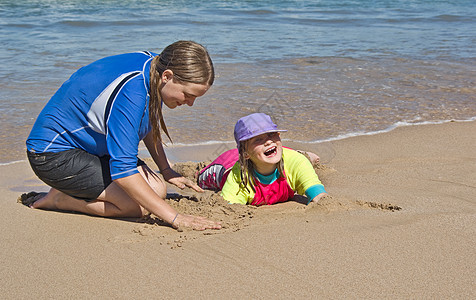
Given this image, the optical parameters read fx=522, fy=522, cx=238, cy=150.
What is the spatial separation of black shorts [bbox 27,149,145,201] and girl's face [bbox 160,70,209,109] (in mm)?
686

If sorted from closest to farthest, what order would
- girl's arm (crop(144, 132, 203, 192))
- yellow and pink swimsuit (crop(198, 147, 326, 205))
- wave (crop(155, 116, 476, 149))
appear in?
yellow and pink swimsuit (crop(198, 147, 326, 205)) < girl's arm (crop(144, 132, 203, 192)) < wave (crop(155, 116, 476, 149))

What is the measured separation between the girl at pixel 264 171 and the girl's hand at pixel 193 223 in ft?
1.58

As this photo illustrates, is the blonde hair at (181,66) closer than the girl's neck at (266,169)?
Yes

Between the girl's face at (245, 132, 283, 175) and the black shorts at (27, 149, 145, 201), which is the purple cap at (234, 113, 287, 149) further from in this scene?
the black shorts at (27, 149, 145, 201)

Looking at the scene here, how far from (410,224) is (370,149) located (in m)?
2.09

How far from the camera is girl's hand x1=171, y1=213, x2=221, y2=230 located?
2.97 m

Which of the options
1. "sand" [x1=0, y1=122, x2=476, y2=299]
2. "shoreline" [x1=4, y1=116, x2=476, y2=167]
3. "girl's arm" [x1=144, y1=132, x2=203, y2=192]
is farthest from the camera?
"shoreline" [x1=4, y1=116, x2=476, y2=167]

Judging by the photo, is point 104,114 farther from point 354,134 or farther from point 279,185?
point 354,134

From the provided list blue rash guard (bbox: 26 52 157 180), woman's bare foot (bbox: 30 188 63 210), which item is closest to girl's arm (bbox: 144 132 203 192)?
blue rash guard (bbox: 26 52 157 180)

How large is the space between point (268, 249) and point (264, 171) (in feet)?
3.23

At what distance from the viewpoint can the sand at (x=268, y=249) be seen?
234 centimetres

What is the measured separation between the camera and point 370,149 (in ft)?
16.3

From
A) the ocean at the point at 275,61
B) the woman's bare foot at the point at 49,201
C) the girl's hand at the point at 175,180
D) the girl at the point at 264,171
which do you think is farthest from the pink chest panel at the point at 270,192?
the ocean at the point at 275,61

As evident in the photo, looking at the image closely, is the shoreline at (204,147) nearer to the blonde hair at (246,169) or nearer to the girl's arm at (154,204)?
the blonde hair at (246,169)
